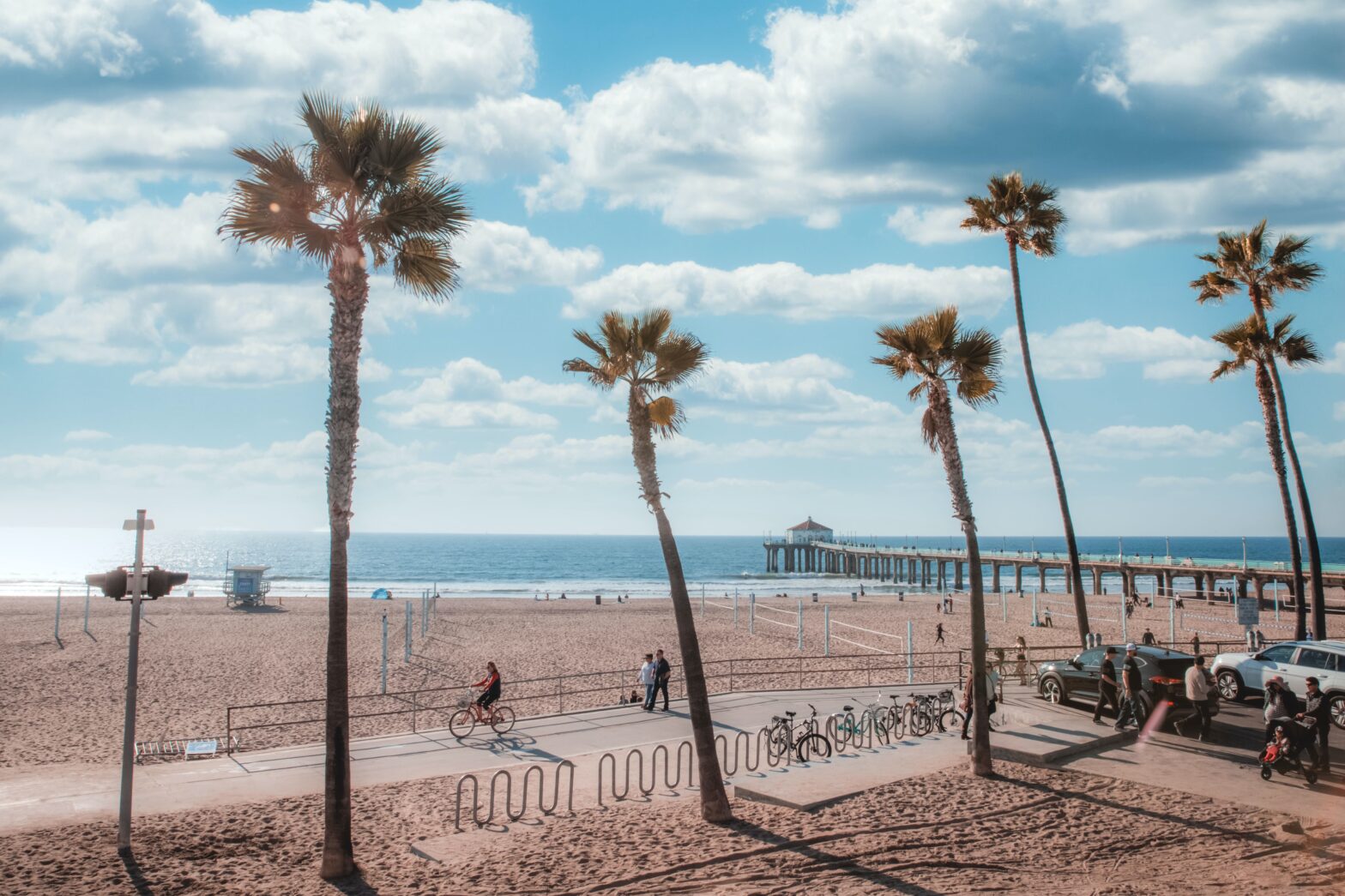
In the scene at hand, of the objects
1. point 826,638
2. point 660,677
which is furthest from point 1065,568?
point 660,677

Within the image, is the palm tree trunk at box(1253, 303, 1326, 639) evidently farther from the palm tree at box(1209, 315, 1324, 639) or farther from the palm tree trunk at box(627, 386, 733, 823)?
the palm tree trunk at box(627, 386, 733, 823)

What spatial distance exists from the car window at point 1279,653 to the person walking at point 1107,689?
12.2 ft

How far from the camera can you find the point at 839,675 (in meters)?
28.6

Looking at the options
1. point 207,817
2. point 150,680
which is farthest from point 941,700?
point 150,680

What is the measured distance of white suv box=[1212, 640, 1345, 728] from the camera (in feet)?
59.2

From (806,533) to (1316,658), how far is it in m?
127

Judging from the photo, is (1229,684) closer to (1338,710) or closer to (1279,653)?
(1279,653)

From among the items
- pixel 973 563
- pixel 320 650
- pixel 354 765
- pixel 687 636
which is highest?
pixel 973 563

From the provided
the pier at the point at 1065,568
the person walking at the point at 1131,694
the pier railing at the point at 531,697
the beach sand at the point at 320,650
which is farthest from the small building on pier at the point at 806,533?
the person walking at the point at 1131,694

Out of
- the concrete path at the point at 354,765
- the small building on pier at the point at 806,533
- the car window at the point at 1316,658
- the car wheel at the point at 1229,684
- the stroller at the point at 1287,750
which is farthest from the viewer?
the small building on pier at the point at 806,533

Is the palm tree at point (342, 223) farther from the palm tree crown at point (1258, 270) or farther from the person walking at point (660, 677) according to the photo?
the palm tree crown at point (1258, 270)

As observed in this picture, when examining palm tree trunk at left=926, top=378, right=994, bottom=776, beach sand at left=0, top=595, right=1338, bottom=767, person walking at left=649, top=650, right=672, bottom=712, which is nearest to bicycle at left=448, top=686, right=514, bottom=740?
beach sand at left=0, top=595, right=1338, bottom=767

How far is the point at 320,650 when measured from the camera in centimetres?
3772

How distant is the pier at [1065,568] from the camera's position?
68.2m
